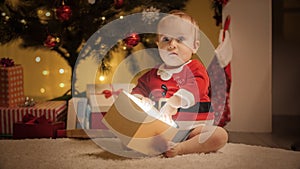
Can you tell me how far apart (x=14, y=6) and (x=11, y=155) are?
107 centimetres

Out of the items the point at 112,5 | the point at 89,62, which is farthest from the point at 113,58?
the point at 112,5

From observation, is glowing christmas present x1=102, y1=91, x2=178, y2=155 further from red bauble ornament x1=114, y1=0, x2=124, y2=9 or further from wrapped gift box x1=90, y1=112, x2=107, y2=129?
red bauble ornament x1=114, y1=0, x2=124, y2=9

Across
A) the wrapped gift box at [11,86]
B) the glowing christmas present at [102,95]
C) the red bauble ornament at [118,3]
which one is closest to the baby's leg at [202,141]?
the glowing christmas present at [102,95]

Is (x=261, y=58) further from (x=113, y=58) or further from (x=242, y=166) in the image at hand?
(x=242, y=166)

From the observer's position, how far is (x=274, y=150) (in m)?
1.68

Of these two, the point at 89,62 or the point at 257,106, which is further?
the point at 89,62

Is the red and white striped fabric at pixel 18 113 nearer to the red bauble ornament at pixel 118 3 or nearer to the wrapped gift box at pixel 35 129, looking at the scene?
the wrapped gift box at pixel 35 129

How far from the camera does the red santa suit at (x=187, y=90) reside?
1.46 meters

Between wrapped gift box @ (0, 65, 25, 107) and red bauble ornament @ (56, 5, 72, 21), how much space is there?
0.34m

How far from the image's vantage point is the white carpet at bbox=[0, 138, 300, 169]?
1441mm

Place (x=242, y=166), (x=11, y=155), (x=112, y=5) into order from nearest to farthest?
1. (x=242, y=166)
2. (x=11, y=155)
3. (x=112, y=5)

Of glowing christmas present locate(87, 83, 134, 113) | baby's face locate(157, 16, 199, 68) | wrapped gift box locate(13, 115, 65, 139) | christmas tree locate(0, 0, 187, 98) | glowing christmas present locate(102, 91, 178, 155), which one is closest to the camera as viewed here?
glowing christmas present locate(102, 91, 178, 155)

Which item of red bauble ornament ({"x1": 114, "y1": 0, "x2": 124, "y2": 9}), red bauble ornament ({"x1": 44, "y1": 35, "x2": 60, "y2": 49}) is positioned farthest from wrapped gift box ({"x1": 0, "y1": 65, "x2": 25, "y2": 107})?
red bauble ornament ({"x1": 114, "y1": 0, "x2": 124, "y2": 9})

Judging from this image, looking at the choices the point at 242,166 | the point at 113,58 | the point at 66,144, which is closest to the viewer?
the point at 242,166
